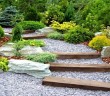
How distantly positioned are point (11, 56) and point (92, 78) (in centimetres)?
214

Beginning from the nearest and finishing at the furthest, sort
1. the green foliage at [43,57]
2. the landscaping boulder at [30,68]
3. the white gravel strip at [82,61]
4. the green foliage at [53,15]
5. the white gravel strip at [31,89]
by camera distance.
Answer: the white gravel strip at [31,89] < the landscaping boulder at [30,68] < the green foliage at [43,57] < the white gravel strip at [82,61] < the green foliage at [53,15]

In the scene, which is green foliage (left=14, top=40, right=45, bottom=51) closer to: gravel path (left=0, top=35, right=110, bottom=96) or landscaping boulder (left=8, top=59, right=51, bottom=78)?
landscaping boulder (left=8, top=59, right=51, bottom=78)

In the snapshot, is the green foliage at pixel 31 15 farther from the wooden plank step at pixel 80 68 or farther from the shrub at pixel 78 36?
the wooden plank step at pixel 80 68

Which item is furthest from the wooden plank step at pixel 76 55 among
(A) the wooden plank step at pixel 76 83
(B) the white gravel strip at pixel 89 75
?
(A) the wooden plank step at pixel 76 83

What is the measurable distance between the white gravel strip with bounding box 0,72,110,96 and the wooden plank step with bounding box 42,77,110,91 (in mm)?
81

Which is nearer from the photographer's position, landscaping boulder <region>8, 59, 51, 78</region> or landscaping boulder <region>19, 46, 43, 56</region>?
landscaping boulder <region>8, 59, 51, 78</region>

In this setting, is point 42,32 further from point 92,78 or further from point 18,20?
point 92,78

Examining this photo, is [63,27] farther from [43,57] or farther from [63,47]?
[43,57]

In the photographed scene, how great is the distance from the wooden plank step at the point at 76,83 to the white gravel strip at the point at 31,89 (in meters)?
0.08

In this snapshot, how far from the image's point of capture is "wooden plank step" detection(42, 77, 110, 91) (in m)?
6.35

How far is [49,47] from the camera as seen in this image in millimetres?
9242

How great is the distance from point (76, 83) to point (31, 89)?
2.89ft

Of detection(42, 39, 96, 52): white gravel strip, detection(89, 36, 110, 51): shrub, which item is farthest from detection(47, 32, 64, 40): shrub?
detection(89, 36, 110, 51): shrub

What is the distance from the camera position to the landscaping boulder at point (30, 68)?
22.8 feet
